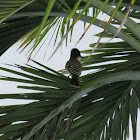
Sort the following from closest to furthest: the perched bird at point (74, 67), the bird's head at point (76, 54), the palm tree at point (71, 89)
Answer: the palm tree at point (71, 89) < the perched bird at point (74, 67) < the bird's head at point (76, 54)

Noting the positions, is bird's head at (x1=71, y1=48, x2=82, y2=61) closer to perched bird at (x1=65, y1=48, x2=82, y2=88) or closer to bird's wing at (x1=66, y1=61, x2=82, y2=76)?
perched bird at (x1=65, y1=48, x2=82, y2=88)

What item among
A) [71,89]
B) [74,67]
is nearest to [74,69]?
[74,67]

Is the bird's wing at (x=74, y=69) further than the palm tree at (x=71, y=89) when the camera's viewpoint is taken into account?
Yes

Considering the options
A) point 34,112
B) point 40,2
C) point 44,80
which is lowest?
point 34,112

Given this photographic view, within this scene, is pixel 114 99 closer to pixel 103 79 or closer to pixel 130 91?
pixel 130 91

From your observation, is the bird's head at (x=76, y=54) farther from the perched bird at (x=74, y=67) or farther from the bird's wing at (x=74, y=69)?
the bird's wing at (x=74, y=69)

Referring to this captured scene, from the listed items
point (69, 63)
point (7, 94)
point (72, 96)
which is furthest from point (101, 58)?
point (7, 94)

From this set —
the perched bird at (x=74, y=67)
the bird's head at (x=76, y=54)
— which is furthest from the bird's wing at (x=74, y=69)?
the bird's head at (x=76, y=54)

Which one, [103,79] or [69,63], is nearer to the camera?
[103,79]

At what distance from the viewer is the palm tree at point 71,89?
6.90ft

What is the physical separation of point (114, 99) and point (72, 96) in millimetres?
682

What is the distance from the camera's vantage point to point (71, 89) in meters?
2.54

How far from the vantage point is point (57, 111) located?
2457 mm

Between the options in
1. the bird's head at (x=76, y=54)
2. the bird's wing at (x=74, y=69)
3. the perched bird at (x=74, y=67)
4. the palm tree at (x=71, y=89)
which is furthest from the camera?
the bird's head at (x=76, y=54)
